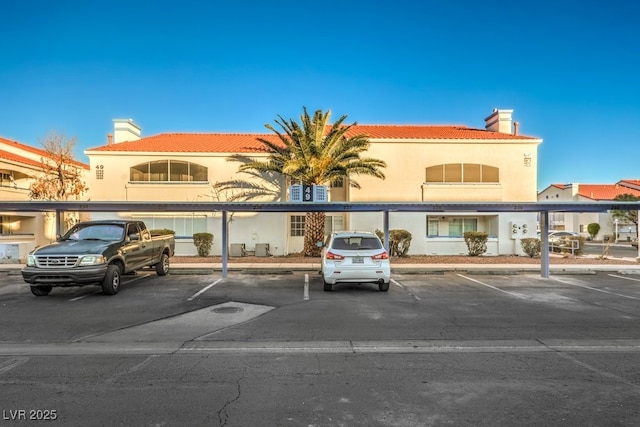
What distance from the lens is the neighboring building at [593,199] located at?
1679 inches

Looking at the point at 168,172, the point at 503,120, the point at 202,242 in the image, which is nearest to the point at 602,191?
the point at 503,120

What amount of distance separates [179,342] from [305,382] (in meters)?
2.76

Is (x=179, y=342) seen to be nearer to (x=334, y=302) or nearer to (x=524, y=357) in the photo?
(x=334, y=302)

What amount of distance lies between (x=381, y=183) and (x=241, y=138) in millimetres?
10086

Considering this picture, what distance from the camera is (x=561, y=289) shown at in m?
11.9

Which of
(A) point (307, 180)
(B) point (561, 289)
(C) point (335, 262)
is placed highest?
(A) point (307, 180)

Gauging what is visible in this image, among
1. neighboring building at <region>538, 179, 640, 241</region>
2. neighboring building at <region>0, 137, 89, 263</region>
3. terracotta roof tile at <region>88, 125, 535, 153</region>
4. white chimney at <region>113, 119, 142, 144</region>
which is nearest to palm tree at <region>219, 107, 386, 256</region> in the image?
terracotta roof tile at <region>88, 125, 535, 153</region>

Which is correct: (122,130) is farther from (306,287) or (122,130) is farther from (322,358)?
(322,358)

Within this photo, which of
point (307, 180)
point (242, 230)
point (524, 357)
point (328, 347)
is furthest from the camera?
point (242, 230)

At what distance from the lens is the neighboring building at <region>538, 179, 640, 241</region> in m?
42.7

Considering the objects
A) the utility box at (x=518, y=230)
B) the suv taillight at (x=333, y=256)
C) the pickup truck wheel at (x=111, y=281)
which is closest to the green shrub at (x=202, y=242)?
the pickup truck wheel at (x=111, y=281)

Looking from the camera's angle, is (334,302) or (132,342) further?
(334,302)

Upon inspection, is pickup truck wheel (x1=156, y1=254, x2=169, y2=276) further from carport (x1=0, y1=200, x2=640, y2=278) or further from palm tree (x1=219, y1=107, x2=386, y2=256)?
palm tree (x1=219, y1=107, x2=386, y2=256)

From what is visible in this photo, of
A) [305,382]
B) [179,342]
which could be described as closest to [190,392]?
[305,382]
